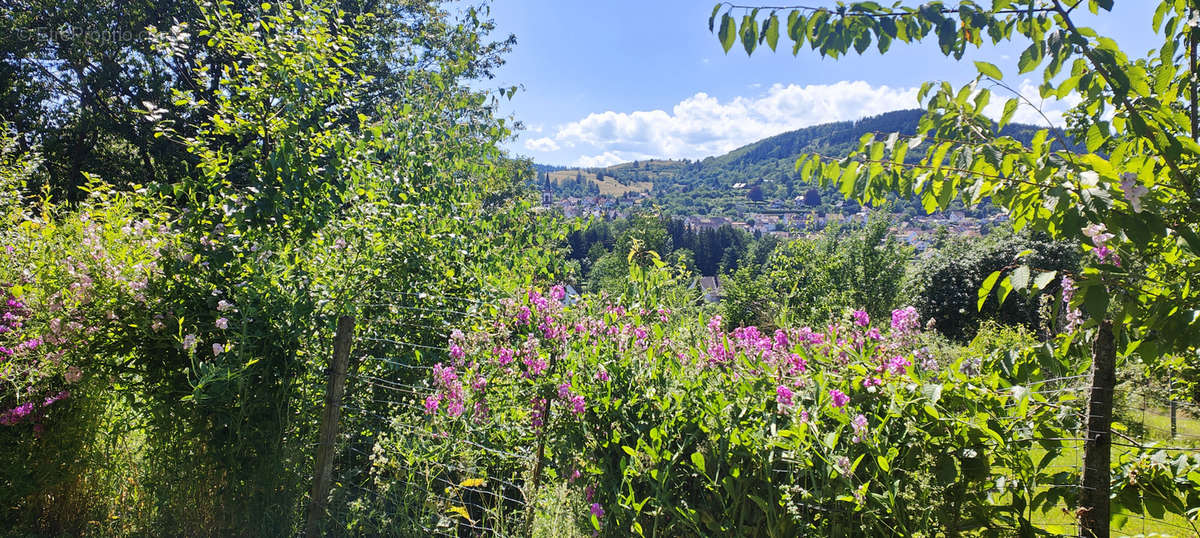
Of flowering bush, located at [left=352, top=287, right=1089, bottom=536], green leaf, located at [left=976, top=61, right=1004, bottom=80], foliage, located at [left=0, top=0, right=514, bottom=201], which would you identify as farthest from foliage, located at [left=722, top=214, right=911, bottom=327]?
green leaf, located at [left=976, top=61, right=1004, bottom=80]

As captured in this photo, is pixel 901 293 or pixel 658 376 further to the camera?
pixel 901 293

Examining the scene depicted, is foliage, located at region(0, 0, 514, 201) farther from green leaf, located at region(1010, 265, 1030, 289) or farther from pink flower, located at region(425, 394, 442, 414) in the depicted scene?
green leaf, located at region(1010, 265, 1030, 289)

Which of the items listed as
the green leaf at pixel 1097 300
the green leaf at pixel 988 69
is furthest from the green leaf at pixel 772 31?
the green leaf at pixel 1097 300

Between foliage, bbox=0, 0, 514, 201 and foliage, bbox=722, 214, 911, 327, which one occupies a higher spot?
foliage, bbox=0, 0, 514, 201

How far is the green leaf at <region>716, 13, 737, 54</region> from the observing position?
1412 mm


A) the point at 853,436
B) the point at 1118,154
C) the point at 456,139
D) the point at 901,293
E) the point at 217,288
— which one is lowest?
the point at 901,293

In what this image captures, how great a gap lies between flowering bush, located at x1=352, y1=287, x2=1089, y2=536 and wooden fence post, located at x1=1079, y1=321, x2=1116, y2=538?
0.25 feet

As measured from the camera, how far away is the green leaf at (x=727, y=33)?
55.6 inches

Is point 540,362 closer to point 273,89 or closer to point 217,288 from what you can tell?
point 217,288

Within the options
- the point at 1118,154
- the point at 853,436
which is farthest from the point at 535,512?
the point at 1118,154

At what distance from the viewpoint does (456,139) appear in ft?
10.7

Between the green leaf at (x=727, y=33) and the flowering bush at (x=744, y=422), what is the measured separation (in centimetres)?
101

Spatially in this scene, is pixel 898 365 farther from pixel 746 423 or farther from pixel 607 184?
pixel 607 184

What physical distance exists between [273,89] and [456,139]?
950 millimetres
